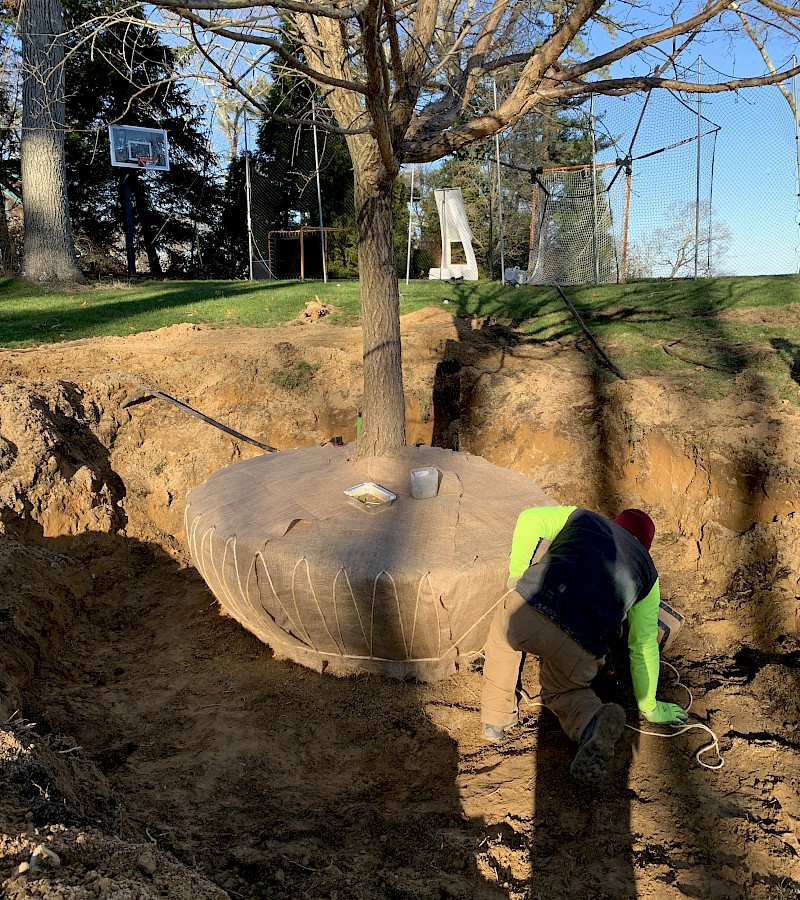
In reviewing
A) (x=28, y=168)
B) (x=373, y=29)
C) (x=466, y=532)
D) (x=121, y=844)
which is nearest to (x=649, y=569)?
(x=466, y=532)

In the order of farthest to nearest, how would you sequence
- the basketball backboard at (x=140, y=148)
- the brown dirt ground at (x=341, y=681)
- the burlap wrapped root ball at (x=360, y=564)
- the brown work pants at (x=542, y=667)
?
the basketball backboard at (x=140, y=148) → the burlap wrapped root ball at (x=360, y=564) → the brown work pants at (x=542, y=667) → the brown dirt ground at (x=341, y=681)

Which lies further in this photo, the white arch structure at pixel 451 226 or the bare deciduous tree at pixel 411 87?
the white arch structure at pixel 451 226

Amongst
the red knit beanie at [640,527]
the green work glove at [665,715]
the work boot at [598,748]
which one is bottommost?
the green work glove at [665,715]

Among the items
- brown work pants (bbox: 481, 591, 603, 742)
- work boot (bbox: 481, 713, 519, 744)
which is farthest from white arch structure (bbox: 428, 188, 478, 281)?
work boot (bbox: 481, 713, 519, 744)

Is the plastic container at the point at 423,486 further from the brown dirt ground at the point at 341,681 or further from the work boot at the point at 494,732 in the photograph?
the work boot at the point at 494,732

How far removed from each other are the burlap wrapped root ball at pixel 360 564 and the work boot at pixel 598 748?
0.90 m

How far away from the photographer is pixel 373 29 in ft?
10.0

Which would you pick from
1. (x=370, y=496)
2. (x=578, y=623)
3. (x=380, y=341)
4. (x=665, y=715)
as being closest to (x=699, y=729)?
(x=665, y=715)

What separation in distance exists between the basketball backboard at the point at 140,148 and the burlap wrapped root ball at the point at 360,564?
14.0m

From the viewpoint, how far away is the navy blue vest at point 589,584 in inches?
128

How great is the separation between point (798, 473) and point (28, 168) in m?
12.7

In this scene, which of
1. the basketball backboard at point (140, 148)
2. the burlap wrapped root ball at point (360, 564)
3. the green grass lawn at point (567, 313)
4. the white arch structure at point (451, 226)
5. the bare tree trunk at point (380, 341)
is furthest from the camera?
Answer: the basketball backboard at point (140, 148)

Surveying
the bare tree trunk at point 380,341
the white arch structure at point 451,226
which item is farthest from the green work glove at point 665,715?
the white arch structure at point 451,226

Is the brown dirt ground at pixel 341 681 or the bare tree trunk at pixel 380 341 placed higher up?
the bare tree trunk at pixel 380 341
